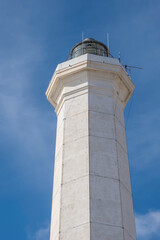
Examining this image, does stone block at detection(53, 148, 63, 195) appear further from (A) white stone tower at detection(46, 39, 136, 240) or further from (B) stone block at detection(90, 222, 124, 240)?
(B) stone block at detection(90, 222, 124, 240)

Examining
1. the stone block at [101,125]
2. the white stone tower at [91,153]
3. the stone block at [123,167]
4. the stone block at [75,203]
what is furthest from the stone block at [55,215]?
the stone block at [101,125]

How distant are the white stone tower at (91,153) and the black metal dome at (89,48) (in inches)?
88.3

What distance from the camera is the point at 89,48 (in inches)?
722

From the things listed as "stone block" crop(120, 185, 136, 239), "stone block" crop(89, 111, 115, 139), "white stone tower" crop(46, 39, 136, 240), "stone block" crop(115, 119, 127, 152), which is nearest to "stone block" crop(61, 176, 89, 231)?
"white stone tower" crop(46, 39, 136, 240)

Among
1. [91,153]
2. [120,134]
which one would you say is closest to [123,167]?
[91,153]

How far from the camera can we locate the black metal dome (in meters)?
18.3

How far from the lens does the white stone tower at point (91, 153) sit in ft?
40.1

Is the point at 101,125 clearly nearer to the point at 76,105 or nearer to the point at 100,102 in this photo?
the point at 100,102

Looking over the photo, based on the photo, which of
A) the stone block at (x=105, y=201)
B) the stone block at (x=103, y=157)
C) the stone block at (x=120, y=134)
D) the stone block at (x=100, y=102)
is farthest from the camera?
the stone block at (x=100, y=102)

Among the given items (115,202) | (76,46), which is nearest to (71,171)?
(115,202)

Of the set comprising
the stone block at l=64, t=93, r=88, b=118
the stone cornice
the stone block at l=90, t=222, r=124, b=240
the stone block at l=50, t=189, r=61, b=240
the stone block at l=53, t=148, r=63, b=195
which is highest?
the stone cornice

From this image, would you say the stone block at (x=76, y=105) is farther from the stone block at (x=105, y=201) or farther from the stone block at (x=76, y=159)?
the stone block at (x=105, y=201)

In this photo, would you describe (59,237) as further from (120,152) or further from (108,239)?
(120,152)

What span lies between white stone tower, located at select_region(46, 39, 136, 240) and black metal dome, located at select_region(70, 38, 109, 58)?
224 cm
